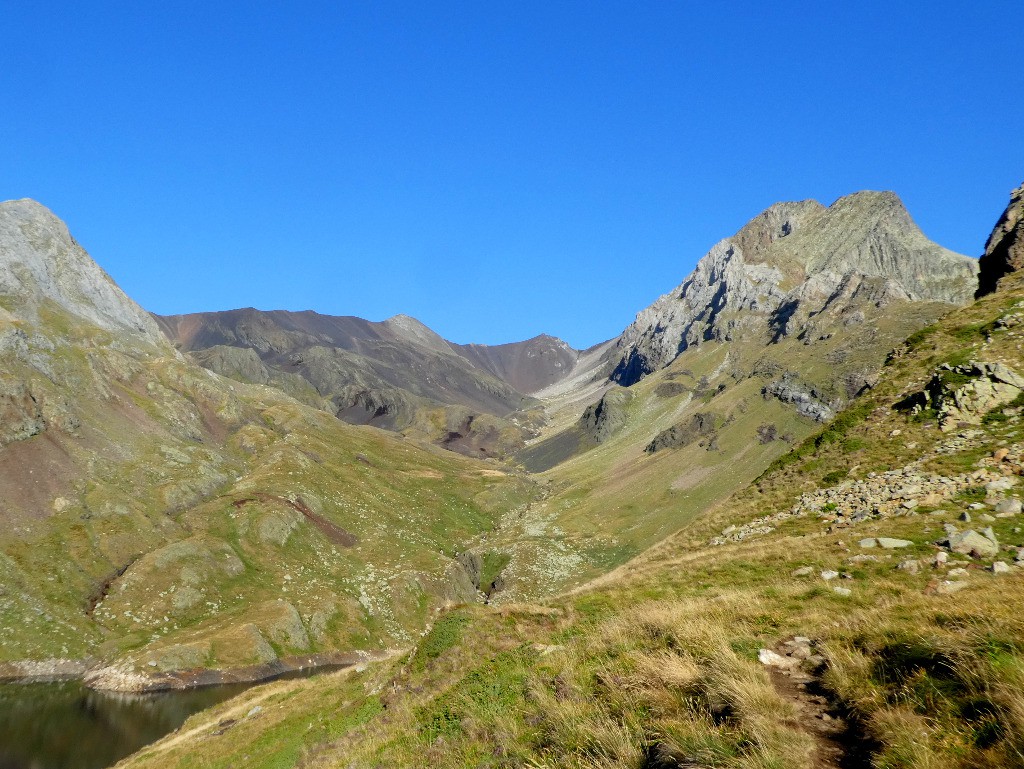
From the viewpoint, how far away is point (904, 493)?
98.2 feet

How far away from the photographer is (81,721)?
79.6 m

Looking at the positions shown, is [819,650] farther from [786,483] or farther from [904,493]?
[786,483]

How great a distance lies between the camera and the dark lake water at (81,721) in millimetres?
66875

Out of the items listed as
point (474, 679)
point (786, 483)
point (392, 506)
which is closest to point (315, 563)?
point (392, 506)

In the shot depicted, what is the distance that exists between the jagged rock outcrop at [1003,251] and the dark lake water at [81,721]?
333 feet

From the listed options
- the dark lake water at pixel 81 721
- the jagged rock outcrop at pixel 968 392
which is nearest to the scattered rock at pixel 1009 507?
the jagged rock outcrop at pixel 968 392

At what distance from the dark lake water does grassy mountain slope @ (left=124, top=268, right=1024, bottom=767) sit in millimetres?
38311

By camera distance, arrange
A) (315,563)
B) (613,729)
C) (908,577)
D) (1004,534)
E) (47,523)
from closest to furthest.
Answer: (613,729) → (908,577) → (1004,534) → (47,523) → (315,563)

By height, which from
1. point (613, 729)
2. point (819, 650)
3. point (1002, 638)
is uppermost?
point (1002, 638)

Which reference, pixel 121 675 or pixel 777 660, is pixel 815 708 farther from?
pixel 121 675

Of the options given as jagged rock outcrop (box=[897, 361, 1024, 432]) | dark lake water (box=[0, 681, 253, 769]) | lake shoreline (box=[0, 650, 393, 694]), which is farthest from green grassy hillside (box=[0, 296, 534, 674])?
jagged rock outcrop (box=[897, 361, 1024, 432])

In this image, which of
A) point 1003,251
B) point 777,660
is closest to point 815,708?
point 777,660

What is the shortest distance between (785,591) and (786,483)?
78.7 feet

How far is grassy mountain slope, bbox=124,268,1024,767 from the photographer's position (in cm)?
920
